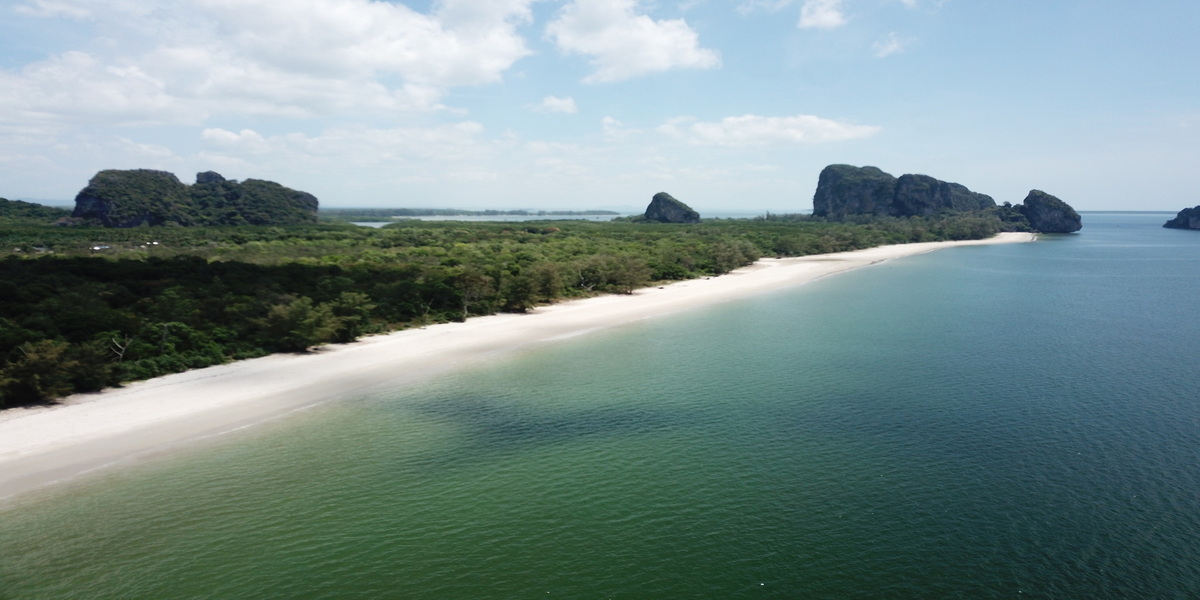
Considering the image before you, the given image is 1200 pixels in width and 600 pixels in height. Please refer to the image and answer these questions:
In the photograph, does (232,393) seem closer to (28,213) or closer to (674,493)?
(674,493)

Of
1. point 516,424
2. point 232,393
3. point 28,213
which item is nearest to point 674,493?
point 516,424

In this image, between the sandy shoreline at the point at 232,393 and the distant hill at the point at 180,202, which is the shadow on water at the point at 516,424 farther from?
the distant hill at the point at 180,202

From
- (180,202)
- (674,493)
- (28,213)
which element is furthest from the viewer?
(180,202)

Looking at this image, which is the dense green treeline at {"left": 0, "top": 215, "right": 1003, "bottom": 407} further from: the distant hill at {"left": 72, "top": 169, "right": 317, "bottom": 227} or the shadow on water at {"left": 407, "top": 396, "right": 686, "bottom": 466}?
the distant hill at {"left": 72, "top": 169, "right": 317, "bottom": 227}

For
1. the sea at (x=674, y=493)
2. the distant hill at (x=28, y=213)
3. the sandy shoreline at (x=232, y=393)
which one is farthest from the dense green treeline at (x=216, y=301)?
the distant hill at (x=28, y=213)

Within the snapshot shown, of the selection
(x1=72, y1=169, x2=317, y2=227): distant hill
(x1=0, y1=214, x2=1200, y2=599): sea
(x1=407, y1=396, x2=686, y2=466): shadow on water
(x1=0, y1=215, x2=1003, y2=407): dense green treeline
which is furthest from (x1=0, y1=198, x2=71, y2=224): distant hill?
(x1=0, y1=214, x2=1200, y2=599): sea

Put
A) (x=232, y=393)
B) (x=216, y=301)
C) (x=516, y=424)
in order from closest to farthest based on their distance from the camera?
(x=516, y=424), (x=232, y=393), (x=216, y=301)

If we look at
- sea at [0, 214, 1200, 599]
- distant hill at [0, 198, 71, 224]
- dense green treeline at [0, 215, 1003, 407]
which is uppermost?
distant hill at [0, 198, 71, 224]
